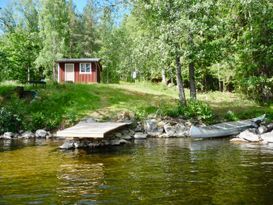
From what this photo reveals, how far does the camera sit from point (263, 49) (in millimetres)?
34125

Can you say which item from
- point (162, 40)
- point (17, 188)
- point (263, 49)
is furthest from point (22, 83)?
point (17, 188)

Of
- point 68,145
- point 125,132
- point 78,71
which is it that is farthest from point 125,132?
point 78,71

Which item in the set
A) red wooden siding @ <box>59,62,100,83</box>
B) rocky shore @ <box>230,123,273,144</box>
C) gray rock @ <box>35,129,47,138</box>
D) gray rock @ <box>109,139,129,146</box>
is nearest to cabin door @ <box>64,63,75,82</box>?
red wooden siding @ <box>59,62,100,83</box>

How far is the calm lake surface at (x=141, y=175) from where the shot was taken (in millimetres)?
10969

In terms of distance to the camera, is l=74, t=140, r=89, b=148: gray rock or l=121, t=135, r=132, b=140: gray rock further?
l=121, t=135, r=132, b=140: gray rock

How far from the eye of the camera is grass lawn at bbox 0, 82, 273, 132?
30656mm

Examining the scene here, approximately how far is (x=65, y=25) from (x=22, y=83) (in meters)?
20.0

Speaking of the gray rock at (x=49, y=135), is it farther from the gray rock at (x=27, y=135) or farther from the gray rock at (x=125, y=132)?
the gray rock at (x=125, y=132)

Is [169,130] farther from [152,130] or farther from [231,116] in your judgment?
[231,116]

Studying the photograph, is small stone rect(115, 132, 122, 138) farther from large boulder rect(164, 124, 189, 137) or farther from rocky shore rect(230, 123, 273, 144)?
rocky shore rect(230, 123, 273, 144)

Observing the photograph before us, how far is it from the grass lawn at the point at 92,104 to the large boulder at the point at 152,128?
72.9 inches

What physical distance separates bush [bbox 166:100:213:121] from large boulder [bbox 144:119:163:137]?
1.85 metres

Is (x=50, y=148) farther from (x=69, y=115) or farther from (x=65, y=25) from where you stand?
(x=65, y=25)

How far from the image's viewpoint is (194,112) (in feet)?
97.8
